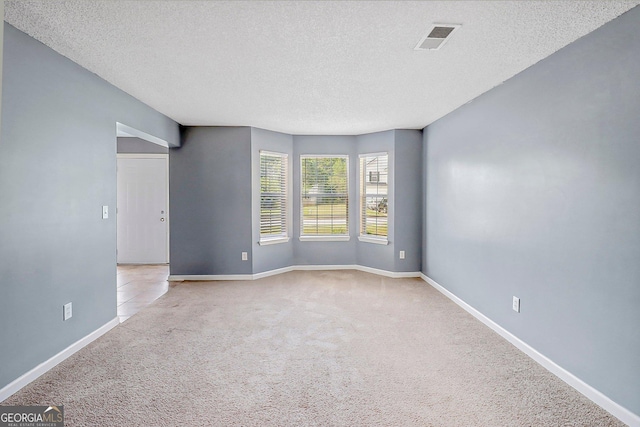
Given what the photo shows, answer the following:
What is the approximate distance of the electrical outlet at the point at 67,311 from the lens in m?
2.58

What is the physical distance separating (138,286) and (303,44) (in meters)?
4.14

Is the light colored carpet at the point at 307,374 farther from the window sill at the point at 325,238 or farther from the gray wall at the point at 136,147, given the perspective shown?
the gray wall at the point at 136,147

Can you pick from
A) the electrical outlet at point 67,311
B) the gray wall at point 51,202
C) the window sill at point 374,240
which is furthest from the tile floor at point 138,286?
the window sill at point 374,240

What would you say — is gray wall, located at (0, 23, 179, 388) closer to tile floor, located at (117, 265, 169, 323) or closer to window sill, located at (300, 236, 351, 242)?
tile floor, located at (117, 265, 169, 323)

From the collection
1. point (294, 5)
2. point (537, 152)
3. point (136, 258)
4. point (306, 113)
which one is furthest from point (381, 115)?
point (136, 258)

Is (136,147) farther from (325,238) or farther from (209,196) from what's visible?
(325,238)

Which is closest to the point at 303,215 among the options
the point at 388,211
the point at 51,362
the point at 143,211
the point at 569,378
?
the point at 388,211

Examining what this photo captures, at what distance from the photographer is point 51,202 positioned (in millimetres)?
2471

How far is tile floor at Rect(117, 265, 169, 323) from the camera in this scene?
12.6 feet

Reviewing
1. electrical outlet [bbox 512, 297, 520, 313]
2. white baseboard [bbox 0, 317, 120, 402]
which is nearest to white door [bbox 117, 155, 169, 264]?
white baseboard [bbox 0, 317, 120, 402]

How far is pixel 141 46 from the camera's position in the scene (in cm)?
236

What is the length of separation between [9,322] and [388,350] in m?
2.71

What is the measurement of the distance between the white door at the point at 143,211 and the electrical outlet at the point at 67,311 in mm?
3585

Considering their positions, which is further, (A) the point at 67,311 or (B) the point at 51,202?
(A) the point at 67,311
